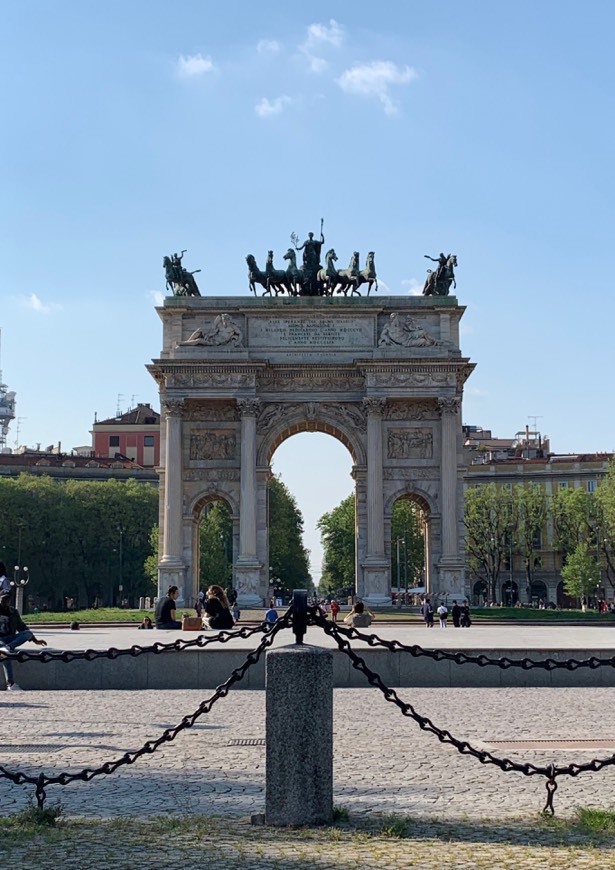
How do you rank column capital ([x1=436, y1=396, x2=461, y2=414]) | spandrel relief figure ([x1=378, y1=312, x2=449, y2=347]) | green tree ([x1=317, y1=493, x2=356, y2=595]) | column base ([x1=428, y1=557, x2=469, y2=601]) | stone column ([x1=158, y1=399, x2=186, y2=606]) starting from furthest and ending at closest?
green tree ([x1=317, y1=493, x2=356, y2=595]) → spandrel relief figure ([x1=378, y1=312, x2=449, y2=347]) → column capital ([x1=436, y1=396, x2=461, y2=414]) → stone column ([x1=158, y1=399, x2=186, y2=606]) → column base ([x1=428, y1=557, x2=469, y2=601])

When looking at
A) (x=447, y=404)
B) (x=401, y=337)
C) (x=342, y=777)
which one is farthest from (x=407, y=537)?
(x=342, y=777)

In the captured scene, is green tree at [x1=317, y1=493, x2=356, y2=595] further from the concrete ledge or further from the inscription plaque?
the concrete ledge

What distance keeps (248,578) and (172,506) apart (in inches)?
212

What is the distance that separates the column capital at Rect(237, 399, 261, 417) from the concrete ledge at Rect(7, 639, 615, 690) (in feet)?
119

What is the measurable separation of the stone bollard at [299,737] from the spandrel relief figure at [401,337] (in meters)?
49.2

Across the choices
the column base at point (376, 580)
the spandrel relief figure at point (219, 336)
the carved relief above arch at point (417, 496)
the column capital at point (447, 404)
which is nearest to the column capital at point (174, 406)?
the spandrel relief figure at point (219, 336)

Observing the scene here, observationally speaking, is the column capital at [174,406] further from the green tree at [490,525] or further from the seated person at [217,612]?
the green tree at [490,525]

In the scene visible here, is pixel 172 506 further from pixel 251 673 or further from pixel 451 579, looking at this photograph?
pixel 251 673

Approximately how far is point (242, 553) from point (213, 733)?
42594 millimetres

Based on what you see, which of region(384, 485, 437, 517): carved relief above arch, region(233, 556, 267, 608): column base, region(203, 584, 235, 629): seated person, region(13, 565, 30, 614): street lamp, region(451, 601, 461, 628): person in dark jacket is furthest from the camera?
region(384, 485, 437, 517): carved relief above arch

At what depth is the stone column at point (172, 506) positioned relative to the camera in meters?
56.3

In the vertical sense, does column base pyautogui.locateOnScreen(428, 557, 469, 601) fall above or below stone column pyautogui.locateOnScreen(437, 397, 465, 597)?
below

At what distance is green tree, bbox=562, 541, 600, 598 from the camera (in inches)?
3469

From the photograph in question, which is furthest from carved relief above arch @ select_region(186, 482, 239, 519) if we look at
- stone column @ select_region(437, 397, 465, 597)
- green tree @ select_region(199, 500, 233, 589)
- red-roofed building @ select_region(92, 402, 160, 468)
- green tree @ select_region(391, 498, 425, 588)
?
red-roofed building @ select_region(92, 402, 160, 468)
